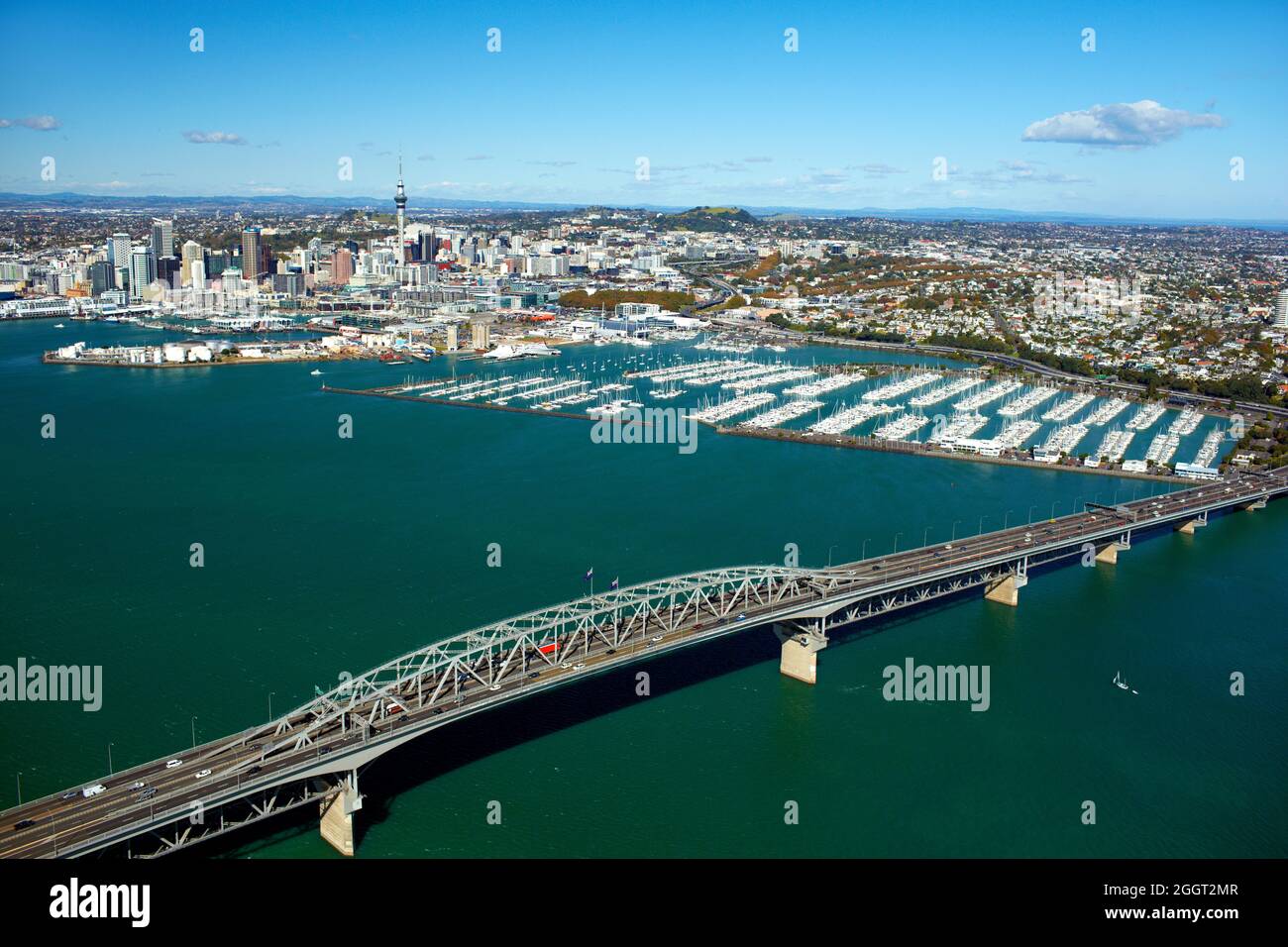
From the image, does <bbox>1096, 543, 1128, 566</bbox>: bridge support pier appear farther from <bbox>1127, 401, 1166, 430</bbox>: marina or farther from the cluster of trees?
the cluster of trees

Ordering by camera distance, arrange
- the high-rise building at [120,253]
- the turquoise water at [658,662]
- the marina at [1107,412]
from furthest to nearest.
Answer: the high-rise building at [120,253] < the marina at [1107,412] < the turquoise water at [658,662]

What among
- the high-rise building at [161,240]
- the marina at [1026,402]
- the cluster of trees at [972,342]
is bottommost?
the marina at [1026,402]

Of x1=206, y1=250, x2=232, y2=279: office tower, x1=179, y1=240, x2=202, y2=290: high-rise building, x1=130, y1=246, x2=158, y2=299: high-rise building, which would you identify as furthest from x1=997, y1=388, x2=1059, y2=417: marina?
x1=206, y1=250, x2=232, y2=279: office tower

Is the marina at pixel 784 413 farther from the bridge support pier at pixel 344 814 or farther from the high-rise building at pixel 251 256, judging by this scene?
the high-rise building at pixel 251 256

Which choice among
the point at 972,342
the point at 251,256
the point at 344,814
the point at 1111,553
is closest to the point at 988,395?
the point at 972,342

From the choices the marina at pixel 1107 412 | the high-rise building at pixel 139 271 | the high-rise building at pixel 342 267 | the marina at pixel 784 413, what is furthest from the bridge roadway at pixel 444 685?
the high-rise building at pixel 342 267

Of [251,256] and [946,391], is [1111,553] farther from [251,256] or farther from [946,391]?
[251,256]

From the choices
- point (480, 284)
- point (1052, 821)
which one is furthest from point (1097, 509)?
point (480, 284)

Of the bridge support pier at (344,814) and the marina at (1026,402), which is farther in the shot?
the marina at (1026,402)
